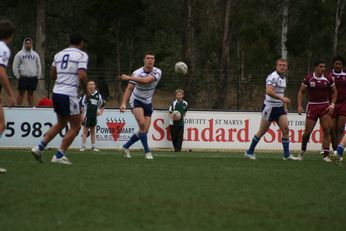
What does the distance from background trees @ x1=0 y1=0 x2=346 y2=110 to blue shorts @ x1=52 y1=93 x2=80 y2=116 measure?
26.9 m

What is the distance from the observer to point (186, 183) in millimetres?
10539

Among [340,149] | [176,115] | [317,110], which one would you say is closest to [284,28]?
[176,115]

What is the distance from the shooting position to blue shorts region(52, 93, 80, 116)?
40.7 ft

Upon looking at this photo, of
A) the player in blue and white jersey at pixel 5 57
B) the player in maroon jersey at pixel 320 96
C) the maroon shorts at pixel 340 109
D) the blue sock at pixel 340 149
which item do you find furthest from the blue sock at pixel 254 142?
the player in blue and white jersey at pixel 5 57

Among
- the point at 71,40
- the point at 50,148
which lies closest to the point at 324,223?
the point at 71,40

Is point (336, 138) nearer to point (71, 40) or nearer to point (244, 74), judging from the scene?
point (71, 40)

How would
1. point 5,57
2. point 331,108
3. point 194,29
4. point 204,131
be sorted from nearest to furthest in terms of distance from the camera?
point 5,57 → point 331,108 → point 204,131 → point 194,29

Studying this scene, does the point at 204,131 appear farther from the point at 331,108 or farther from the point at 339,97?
the point at 331,108

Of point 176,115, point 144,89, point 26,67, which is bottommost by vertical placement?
point 176,115

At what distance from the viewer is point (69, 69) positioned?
12.5 metres

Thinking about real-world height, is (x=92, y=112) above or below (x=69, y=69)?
below

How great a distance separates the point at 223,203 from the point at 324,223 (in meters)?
1.30

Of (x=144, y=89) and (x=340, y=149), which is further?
(x=144, y=89)

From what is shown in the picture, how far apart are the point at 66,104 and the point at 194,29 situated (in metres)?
33.8
